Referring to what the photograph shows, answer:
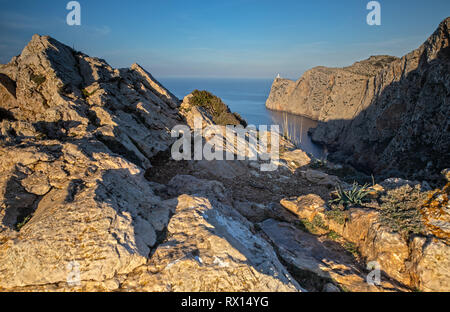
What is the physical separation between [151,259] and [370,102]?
39.7 meters

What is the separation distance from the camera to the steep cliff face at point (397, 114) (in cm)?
1866

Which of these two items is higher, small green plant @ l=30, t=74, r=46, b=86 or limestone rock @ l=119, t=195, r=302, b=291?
small green plant @ l=30, t=74, r=46, b=86

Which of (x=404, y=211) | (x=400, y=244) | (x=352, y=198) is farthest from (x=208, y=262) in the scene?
(x=352, y=198)

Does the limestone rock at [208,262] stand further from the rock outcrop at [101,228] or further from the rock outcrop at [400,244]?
the rock outcrop at [400,244]

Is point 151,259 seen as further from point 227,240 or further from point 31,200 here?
point 31,200

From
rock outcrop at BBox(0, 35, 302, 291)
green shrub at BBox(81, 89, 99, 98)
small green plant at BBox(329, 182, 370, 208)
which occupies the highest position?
green shrub at BBox(81, 89, 99, 98)

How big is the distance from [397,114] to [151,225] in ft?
105

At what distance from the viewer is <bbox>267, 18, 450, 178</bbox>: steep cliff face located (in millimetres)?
18656

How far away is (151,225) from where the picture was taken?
3920 millimetres

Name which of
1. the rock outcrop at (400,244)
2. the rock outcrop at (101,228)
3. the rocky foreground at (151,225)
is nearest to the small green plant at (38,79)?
the rocky foreground at (151,225)

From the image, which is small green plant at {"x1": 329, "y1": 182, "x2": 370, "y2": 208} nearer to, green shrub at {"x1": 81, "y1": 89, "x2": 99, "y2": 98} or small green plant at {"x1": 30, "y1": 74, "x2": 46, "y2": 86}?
green shrub at {"x1": 81, "y1": 89, "x2": 99, "y2": 98}

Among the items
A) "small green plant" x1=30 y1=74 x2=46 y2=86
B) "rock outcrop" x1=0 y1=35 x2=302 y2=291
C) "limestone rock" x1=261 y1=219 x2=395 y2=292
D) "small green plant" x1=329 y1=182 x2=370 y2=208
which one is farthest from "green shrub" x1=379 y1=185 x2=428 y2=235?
"small green plant" x1=30 y1=74 x2=46 y2=86

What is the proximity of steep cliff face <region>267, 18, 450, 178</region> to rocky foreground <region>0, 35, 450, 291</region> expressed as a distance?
15.9 meters
